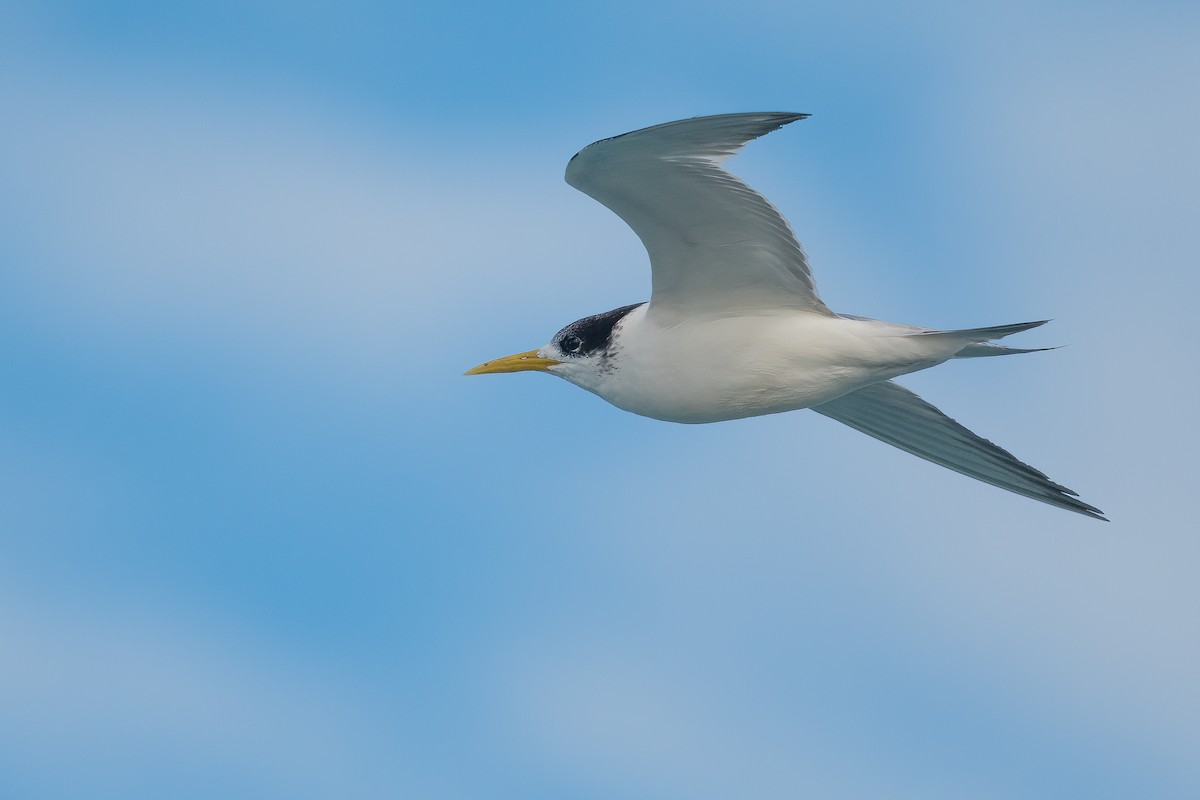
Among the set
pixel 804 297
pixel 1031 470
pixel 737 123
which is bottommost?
pixel 1031 470

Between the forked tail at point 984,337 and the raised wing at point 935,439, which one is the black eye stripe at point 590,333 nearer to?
the raised wing at point 935,439

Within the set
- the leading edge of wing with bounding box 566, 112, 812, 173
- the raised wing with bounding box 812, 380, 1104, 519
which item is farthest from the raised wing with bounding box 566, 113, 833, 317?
the raised wing with bounding box 812, 380, 1104, 519

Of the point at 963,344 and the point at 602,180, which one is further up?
the point at 602,180

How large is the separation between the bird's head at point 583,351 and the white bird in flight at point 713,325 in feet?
0.04

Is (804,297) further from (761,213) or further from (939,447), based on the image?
(939,447)

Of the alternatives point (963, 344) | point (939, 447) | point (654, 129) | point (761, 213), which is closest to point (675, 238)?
point (761, 213)

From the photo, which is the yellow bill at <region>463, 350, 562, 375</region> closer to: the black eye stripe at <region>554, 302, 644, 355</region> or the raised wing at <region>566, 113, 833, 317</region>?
the black eye stripe at <region>554, 302, 644, 355</region>

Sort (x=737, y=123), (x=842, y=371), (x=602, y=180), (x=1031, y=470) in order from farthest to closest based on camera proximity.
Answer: (x=1031, y=470), (x=842, y=371), (x=602, y=180), (x=737, y=123)

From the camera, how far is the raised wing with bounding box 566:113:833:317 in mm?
10070

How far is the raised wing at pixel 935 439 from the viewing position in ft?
41.3

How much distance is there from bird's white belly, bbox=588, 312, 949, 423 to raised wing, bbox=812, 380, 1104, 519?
1.18 m

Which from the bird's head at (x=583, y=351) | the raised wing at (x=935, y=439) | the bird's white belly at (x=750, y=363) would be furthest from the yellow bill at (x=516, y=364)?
the raised wing at (x=935, y=439)

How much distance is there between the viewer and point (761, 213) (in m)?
10.8

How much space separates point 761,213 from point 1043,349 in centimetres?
227
